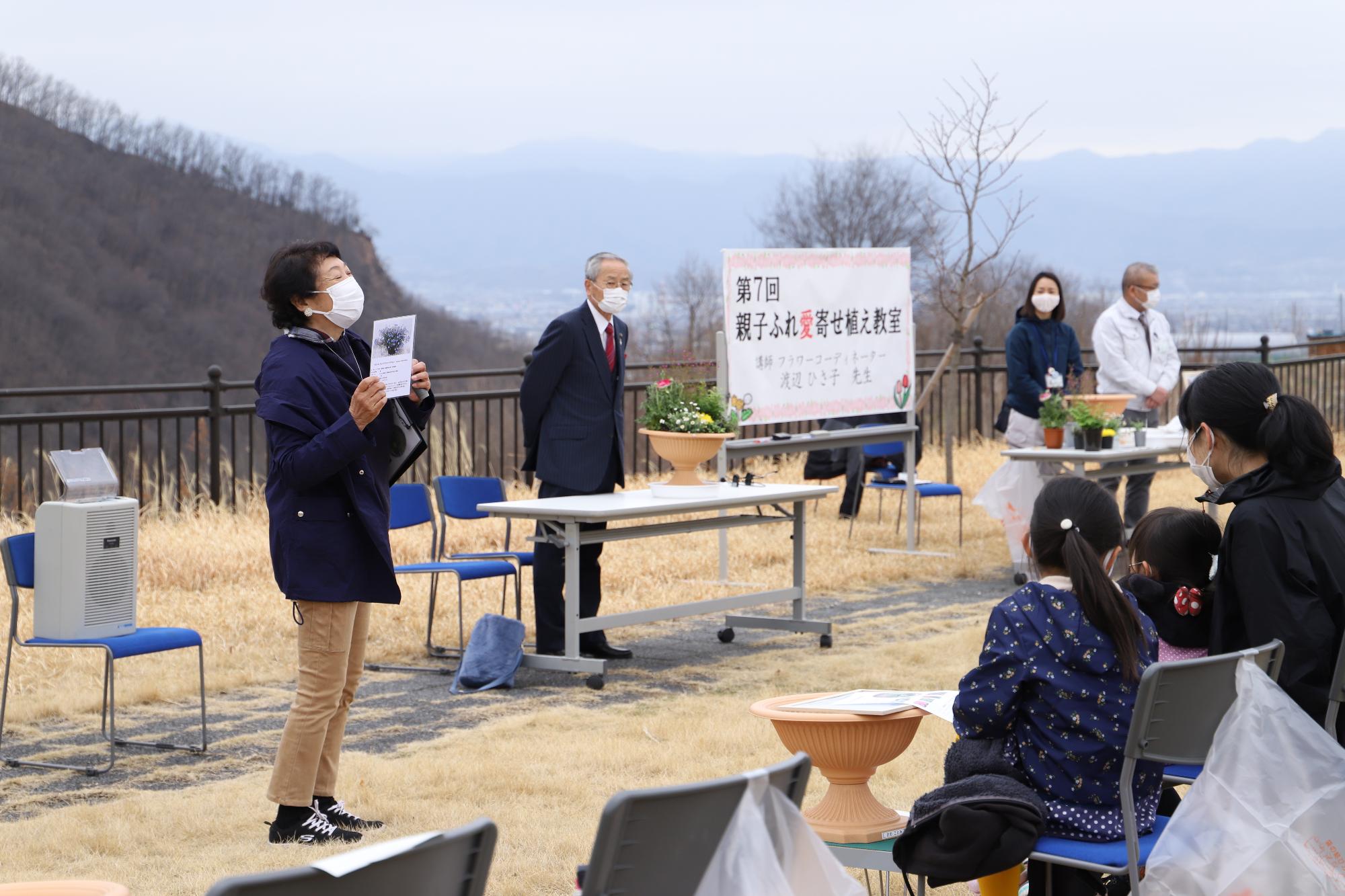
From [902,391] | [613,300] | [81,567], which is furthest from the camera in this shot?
[902,391]

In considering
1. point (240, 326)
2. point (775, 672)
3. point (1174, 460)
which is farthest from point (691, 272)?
point (775, 672)

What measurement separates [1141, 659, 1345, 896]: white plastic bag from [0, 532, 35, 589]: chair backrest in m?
4.06

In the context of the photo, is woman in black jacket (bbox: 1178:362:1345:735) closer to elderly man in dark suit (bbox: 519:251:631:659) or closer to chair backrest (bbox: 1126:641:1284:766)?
chair backrest (bbox: 1126:641:1284:766)

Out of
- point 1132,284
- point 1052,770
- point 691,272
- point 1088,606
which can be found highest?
point 691,272

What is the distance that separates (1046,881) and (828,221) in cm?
4366

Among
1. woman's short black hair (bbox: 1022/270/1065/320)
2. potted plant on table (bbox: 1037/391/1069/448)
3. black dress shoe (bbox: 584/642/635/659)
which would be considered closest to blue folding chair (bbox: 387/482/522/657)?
black dress shoe (bbox: 584/642/635/659)

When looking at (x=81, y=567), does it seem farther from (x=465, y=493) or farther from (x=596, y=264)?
(x=596, y=264)

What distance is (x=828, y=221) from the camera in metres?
45.9

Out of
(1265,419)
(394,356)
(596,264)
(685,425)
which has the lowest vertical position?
(685,425)

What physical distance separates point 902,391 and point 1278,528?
22.3ft

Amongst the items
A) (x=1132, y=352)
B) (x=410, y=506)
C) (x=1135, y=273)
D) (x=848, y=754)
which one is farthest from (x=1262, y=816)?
(x=1132, y=352)

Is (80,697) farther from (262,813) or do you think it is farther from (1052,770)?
(1052,770)

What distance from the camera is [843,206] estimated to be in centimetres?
4606

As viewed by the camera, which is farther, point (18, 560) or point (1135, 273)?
point (1135, 273)
